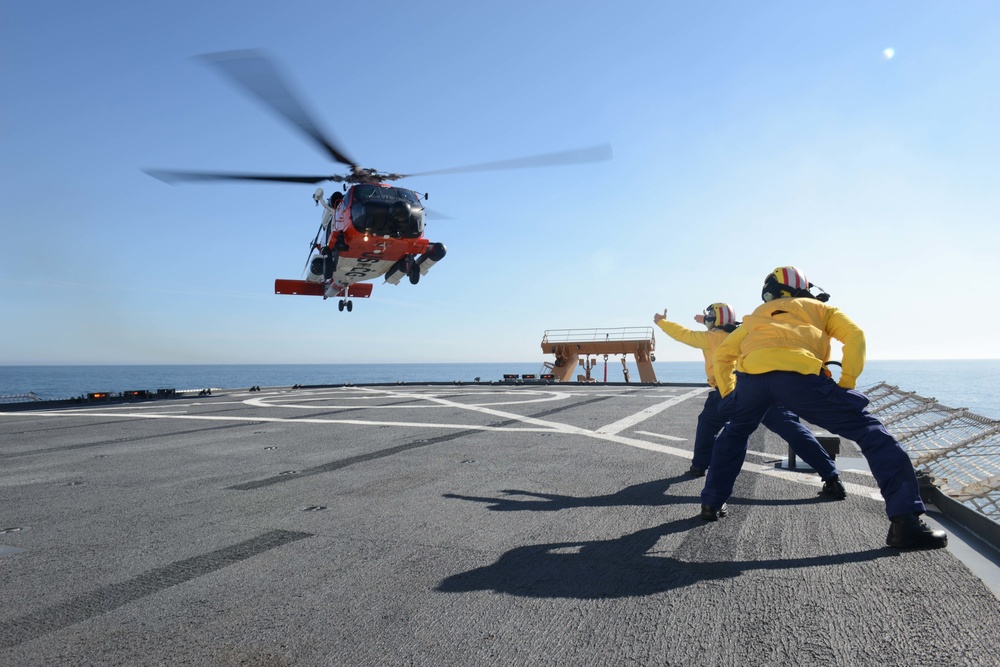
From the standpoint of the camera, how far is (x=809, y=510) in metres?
4.48

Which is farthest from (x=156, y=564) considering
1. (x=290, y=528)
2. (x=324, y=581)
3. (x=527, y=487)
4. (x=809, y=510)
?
(x=809, y=510)

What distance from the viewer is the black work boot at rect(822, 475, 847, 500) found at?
4.86m

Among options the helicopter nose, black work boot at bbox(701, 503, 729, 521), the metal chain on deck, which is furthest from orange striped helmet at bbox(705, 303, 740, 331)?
the helicopter nose

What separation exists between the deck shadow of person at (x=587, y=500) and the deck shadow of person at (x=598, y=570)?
3.23 ft

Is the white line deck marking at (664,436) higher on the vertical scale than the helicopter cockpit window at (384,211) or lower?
lower

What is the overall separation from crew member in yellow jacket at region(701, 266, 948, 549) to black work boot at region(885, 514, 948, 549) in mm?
91

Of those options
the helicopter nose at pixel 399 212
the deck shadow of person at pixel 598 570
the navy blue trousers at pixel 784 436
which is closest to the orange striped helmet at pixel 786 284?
the navy blue trousers at pixel 784 436

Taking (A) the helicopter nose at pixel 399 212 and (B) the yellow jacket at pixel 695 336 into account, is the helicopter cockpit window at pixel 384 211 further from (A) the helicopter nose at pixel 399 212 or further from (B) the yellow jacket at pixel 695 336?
(B) the yellow jacket at pixel 695 336

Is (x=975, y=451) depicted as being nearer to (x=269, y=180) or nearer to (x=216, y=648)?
(x=216, y=648)

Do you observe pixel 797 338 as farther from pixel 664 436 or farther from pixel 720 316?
→ pixel 664 436

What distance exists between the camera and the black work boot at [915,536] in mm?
3445

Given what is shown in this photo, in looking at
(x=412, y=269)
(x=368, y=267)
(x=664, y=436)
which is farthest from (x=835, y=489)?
(x=368, y=267)

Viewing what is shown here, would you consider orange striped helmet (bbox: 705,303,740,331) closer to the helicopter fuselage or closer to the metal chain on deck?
the metal chain on deck

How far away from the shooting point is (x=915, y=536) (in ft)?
11.3
